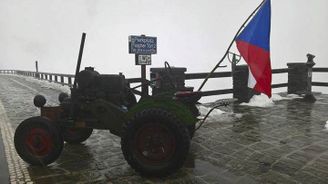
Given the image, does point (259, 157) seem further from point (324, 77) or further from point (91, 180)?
point (324, 77)

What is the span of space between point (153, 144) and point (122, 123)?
732 mm

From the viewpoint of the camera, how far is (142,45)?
9.91 m

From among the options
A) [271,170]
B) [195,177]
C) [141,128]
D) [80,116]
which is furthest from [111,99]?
[271,170]

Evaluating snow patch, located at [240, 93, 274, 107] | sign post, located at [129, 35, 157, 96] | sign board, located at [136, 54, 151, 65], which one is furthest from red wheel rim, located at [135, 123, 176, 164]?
snow patch, located at [240, 93, 274, 107]

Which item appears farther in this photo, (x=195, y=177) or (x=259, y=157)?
(x=259, y=157)

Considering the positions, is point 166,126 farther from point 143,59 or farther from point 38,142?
point 143,59

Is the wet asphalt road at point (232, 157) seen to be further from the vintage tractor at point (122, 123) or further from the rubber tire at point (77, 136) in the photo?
the vintage tractor at point (122, 123)

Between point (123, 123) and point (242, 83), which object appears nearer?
point (123, 123)

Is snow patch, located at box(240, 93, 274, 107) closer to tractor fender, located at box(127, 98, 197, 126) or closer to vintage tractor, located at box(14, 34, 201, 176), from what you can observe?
vintage tractor, located at box(14, 34, 201, 176)

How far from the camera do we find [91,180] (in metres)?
4.47

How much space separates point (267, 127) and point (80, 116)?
169 inches

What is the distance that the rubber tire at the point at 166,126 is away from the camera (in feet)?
14.4

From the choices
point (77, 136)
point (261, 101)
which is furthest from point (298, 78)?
point (77, 136)

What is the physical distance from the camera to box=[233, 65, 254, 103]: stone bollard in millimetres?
11336
